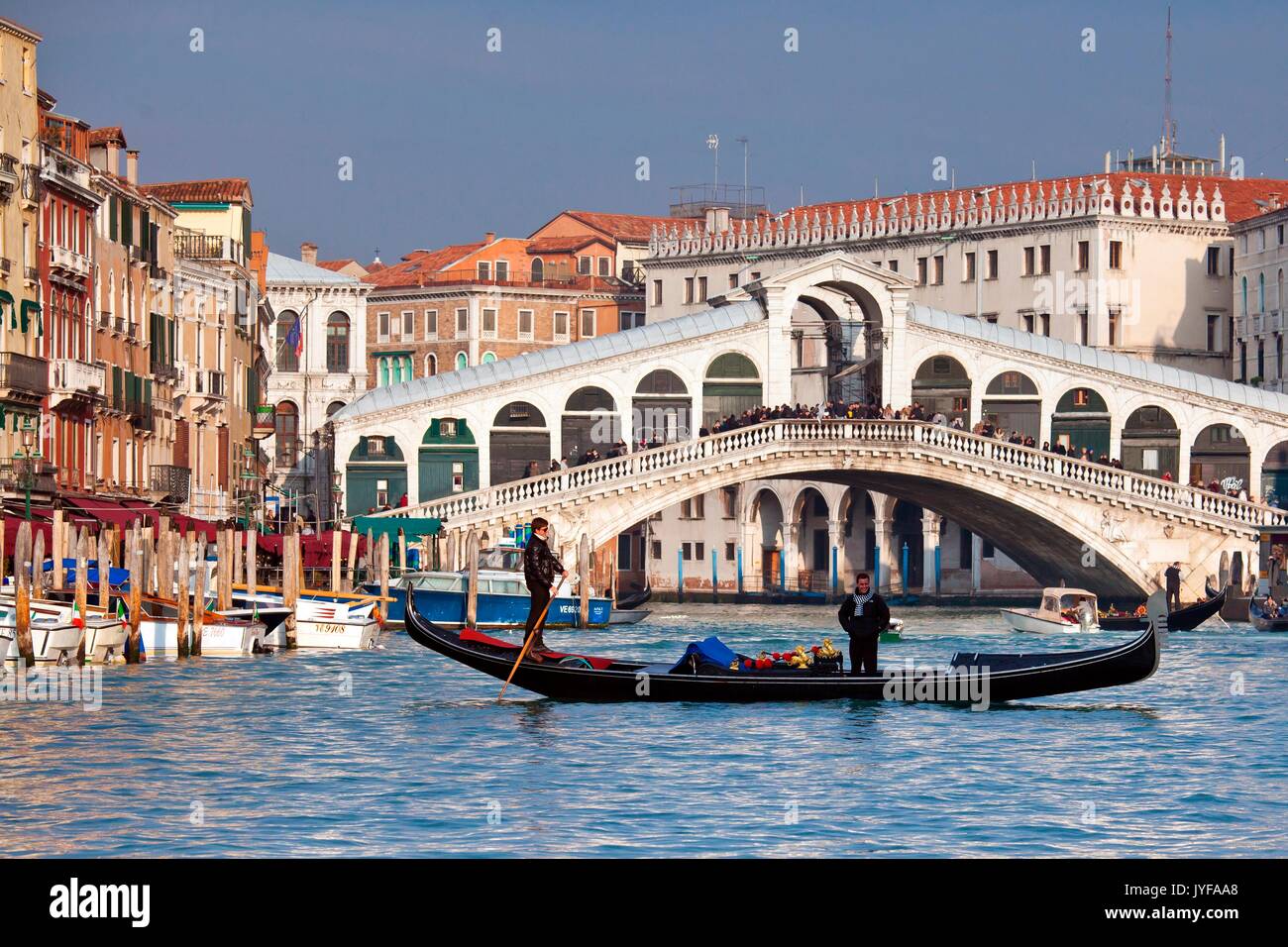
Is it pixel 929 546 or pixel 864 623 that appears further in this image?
pixel 929 546

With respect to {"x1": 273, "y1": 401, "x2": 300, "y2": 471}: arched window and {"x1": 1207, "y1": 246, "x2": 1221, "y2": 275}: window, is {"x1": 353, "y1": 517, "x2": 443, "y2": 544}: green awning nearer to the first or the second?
{"x1": 273, "y1": 401, "x2": 300, "y2": 471}: arched window

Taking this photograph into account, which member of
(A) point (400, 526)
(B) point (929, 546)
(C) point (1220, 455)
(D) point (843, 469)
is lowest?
(B) point (929, 546)

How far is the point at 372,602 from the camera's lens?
32125 millimetres

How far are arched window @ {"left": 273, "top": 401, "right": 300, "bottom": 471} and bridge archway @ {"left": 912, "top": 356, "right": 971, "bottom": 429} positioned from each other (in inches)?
849

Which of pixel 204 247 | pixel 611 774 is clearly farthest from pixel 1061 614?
pixel 611 774

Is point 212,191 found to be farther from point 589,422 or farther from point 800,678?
point 800,678

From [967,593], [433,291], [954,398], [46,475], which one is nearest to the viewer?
[46,475]

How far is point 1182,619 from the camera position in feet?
131

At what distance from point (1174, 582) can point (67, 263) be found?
72.4 ft

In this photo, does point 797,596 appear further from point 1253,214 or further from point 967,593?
point 1253,214

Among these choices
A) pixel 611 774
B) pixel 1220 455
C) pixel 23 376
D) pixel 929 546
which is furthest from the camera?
pixel 929 546

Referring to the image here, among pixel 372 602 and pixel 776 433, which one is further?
pixel 776 433
